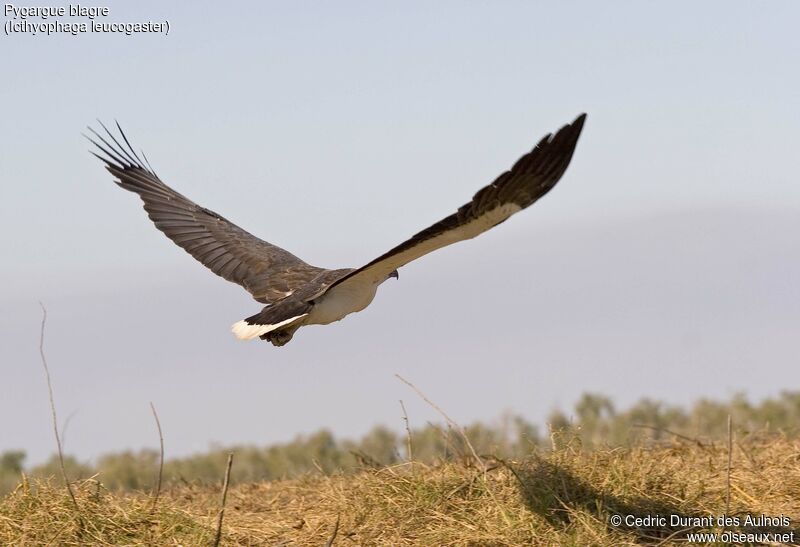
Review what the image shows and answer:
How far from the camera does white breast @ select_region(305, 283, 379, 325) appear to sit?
796cm

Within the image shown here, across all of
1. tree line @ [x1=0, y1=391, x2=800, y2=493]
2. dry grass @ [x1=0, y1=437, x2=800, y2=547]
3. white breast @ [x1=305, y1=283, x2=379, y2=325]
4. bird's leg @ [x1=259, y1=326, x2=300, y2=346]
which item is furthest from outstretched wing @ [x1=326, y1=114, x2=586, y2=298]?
tree line @ [x1=0, y1=391, x2=800, y2=493]

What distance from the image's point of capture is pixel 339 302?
26.3 ft

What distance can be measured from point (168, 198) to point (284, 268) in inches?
81.1

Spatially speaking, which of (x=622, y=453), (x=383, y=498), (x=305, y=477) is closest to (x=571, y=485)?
(x=622, y=453)

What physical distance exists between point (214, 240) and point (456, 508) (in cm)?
446

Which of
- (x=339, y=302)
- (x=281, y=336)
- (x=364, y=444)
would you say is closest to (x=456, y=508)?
(x=339, y=302)

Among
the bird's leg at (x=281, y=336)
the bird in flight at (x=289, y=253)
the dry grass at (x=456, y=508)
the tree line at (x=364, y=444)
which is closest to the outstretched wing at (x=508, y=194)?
the bird in flight at (x=289, y=253)

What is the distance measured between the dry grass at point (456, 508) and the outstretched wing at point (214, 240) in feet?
7.34

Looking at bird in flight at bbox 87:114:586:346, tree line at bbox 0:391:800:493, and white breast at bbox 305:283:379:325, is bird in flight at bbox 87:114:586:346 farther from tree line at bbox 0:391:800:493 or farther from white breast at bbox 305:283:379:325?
tree line at bbox 0:391:800:493

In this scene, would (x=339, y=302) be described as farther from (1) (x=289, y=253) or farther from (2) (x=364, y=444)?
(2) (x=364, y=444)

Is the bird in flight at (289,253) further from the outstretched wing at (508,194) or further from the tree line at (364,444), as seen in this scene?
the tree line at (364,444)

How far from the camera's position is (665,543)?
5898 mm

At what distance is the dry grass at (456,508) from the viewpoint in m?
5.97

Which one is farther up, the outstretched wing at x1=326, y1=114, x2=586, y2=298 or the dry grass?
the outstretched wing at x1=326, y1=114, x2=586, y2=298
